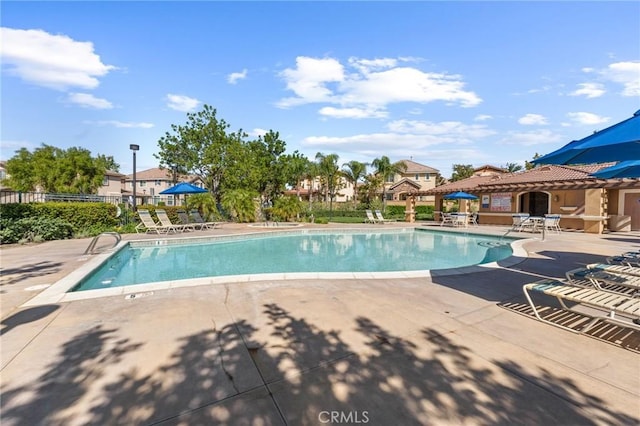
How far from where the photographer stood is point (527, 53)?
455 inches

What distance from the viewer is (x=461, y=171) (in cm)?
4662

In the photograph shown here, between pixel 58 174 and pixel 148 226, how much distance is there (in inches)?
866

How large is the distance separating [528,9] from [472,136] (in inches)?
1003

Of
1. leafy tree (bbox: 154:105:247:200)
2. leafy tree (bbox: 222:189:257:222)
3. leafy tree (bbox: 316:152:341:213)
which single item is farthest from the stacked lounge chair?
leafy tree (bbox: 316:152:341:213)

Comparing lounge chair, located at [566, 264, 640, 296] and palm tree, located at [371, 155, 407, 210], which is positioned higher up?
palm tree, located at [371, 155, 407, 210]

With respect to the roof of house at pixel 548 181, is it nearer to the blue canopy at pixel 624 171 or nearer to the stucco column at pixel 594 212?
the stucco column at pixel 594 212

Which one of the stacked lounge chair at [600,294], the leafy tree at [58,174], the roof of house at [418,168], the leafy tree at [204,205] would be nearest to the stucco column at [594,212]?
the stacked lounge chair at [600,294]

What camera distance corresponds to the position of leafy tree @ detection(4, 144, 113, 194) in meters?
27.8

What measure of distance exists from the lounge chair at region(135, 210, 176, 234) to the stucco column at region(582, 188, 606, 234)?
21.0 meters

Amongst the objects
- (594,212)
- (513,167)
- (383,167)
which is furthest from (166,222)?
(513,167)

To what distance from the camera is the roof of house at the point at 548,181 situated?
50.0 ft

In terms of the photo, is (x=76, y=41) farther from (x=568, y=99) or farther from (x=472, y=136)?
(x=472, y=136)

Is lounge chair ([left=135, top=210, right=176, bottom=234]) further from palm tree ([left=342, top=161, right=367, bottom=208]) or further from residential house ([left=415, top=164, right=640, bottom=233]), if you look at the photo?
palm tree ([left=342, top=161, right=367, bottom=208])

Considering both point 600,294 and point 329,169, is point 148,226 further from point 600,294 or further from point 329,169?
point 329,169
